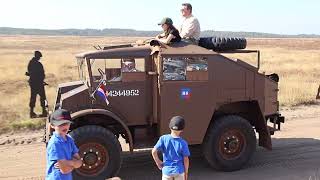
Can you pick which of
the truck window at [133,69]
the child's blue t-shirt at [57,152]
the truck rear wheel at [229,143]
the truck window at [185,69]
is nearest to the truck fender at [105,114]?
the truck window at [133,69]

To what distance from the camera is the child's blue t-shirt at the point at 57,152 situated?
5113 mm

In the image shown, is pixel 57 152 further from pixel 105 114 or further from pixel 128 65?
pixel 128 65

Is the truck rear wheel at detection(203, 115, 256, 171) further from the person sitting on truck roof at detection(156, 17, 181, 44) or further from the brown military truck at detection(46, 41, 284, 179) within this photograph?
the person sitting on truck roof at detection(156, 17, 181, 44)

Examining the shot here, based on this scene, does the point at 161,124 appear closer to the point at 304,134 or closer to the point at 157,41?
the point at 157,41

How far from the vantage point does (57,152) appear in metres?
5.12

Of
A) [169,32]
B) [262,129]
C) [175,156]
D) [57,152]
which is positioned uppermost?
[169,32]

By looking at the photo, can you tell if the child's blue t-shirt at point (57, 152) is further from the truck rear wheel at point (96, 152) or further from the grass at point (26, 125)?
the grass at point (26, 125)

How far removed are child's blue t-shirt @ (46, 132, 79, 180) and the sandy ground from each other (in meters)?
3.75

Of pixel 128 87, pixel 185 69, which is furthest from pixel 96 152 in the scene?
pixel 185 69

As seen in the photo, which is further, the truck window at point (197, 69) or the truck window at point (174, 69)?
the truck window at point (197, 69)

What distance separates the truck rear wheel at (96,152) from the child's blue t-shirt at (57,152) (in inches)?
108

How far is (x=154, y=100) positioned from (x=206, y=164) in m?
1.88

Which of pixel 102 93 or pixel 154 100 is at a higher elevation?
pixel 102 93

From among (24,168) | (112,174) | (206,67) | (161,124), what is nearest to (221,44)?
(206,67)
